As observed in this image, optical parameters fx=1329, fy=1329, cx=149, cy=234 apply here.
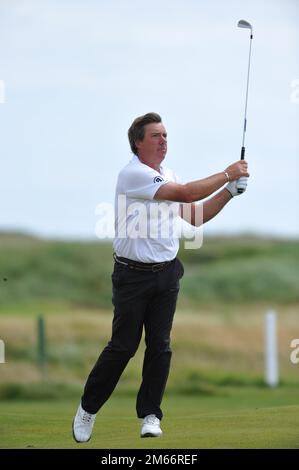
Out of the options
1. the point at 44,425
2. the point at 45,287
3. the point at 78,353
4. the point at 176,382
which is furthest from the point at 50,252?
the point at 44,425

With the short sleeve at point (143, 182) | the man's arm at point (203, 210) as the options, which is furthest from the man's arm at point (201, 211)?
the short sleeve at point (143, 182)

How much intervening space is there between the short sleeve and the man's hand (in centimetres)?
38

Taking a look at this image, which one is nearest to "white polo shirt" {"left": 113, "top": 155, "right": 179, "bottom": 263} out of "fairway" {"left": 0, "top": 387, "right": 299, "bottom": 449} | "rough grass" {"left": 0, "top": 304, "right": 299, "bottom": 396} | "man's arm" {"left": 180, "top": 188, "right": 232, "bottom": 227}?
"man's arm" {"left": 180, "top": 188, "right": 232, "bottom": 227}

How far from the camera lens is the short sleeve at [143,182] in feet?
26.4

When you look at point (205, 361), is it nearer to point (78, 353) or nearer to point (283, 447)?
point (78, 353)

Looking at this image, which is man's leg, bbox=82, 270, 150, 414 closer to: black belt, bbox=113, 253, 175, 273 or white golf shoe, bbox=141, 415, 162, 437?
black belt, bbox=113, 253, 175, 273

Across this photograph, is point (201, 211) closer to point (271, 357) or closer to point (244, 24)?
point (244, 24)

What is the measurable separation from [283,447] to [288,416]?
126 centimetres

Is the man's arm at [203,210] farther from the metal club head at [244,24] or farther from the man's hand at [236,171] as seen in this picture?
the metal club head at [244,24]

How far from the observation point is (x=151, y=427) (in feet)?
27.2

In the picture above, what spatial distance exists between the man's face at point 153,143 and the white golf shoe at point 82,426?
5.41 ft

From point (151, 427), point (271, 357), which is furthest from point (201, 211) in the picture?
point (271, 357)

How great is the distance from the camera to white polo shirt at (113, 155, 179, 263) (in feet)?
26.6

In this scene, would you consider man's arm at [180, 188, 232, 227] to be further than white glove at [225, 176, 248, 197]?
Yes
